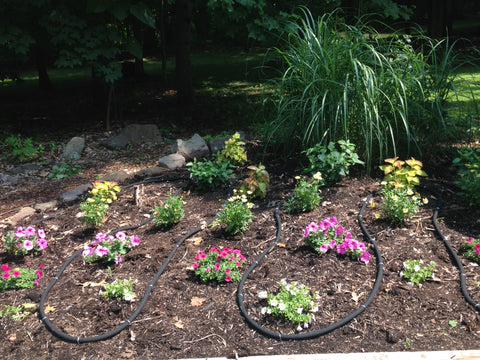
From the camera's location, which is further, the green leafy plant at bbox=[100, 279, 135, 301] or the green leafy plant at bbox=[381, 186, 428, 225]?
the green leafy plant at bbox=[381, 186, 428, 225]

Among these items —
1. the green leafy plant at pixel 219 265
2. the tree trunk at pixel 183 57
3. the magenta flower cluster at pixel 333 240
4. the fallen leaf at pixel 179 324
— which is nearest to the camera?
the fallen leaf at pixel 179 324

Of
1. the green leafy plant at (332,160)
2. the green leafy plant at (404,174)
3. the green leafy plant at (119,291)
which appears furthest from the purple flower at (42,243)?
the green leafy plant at (404,174)

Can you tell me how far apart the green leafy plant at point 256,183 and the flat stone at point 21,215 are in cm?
205

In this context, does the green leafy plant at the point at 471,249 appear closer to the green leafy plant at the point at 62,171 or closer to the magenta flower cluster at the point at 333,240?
the magenta flower cluster at the point at 333,240

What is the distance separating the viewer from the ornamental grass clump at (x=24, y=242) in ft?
11.0

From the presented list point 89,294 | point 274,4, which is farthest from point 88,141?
point 89,294

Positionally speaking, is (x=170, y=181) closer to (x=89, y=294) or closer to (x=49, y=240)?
(x=49, y=240)

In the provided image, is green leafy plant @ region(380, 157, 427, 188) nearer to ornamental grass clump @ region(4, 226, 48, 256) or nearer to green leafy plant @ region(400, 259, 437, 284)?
green leafy plant @ region(400, 259, 437, 284)

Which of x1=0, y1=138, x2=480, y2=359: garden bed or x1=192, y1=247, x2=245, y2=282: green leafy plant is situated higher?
x1=192, y1=247, x2=245, y2=282: green leafy plant

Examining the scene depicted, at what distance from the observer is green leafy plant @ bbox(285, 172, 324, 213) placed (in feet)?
11.8

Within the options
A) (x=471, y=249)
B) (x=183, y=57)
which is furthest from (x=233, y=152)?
(x=183, y=57)

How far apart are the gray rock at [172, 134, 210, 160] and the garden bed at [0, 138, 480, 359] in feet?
4.82

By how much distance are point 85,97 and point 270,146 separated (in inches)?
214

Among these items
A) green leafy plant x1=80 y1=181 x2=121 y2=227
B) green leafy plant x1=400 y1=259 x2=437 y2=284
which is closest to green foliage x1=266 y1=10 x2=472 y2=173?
green leafy plant x1=400 y1=259 x2=437 y2=284
